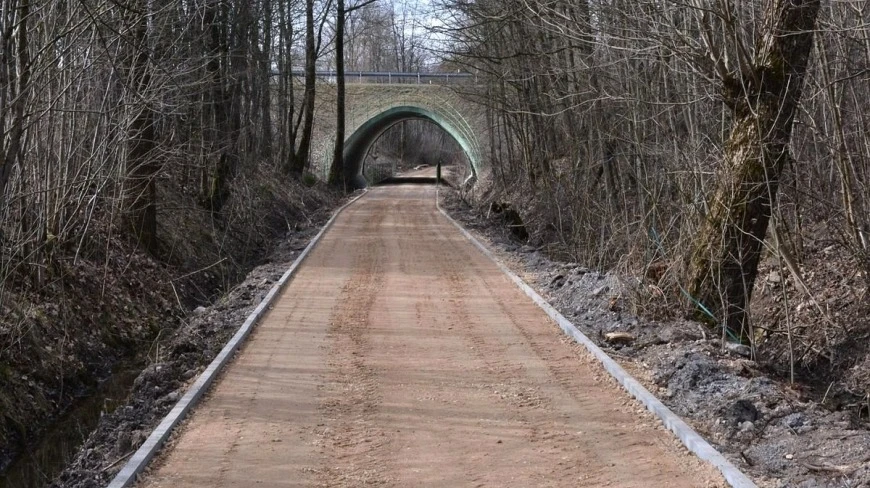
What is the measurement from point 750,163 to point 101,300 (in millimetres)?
8262

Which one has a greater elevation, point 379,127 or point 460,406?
point 379,127

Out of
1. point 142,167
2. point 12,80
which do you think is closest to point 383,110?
point 142,167

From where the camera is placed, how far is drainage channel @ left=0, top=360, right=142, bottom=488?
7.64 metres

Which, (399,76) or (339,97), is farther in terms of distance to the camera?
(399,76)

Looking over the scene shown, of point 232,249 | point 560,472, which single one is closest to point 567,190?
point 232,249

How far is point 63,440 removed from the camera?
336 inches

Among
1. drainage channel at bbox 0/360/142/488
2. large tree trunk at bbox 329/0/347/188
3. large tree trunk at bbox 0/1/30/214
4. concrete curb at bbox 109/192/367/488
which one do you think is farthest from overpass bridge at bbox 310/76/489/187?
large tree trunk at bbox 0/1/30/214

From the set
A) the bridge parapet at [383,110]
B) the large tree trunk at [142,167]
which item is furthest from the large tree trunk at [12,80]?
the bridge parapet at [383,110]

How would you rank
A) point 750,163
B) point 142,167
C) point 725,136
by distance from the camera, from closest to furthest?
1. point 750,163
2. point 725,136
3. point 142,167

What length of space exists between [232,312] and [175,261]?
5596 millimetres

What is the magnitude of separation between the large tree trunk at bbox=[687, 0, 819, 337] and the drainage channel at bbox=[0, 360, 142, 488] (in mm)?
6100

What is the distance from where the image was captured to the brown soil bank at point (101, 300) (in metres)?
9.36

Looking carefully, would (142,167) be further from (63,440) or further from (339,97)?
(339,97)

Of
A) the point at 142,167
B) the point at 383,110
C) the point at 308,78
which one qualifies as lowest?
the point at 142,167
